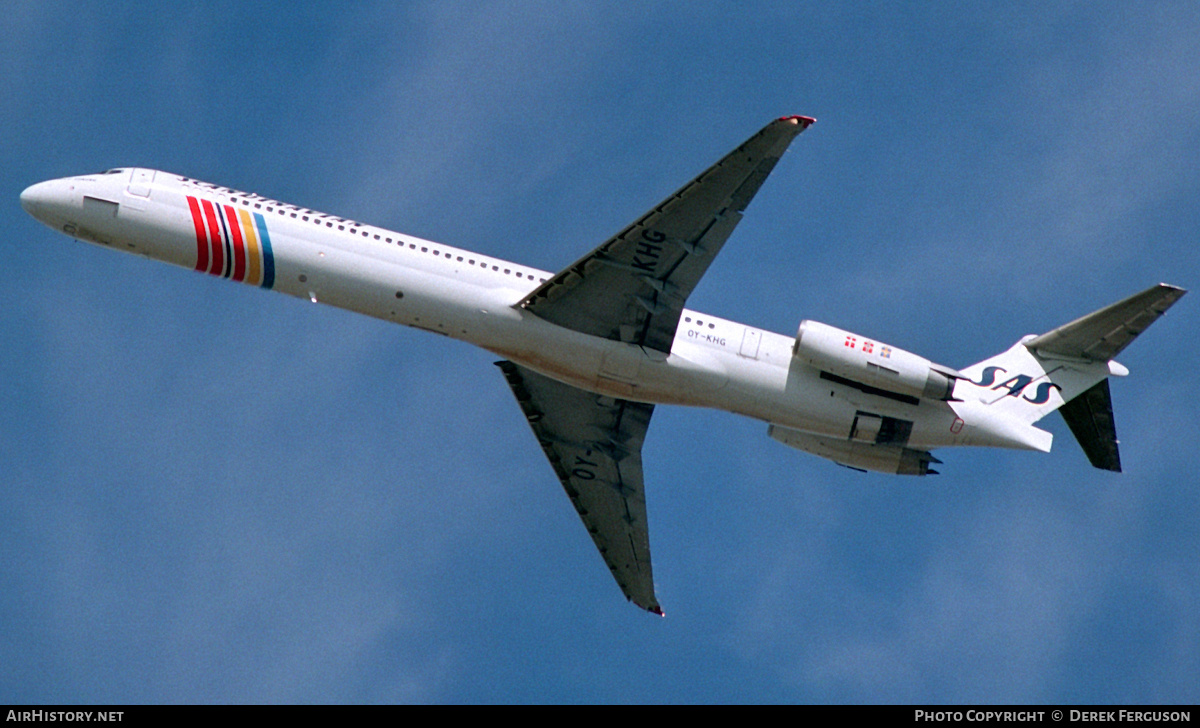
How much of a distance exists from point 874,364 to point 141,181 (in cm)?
2351

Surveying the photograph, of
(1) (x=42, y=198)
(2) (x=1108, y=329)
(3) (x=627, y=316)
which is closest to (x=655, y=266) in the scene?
(3) (x=627, y=316)

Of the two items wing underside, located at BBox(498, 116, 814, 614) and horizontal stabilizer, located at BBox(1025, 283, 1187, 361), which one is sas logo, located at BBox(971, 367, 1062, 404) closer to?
horizontal stabilizer, located at BBox(1025, 283, 1187, 361)

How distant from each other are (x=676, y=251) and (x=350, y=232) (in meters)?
10.2

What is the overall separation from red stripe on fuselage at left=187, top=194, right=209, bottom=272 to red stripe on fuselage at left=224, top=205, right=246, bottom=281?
0.86m

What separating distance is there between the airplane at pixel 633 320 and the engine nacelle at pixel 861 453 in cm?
5

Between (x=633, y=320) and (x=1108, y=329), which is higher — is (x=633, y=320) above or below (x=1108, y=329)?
below

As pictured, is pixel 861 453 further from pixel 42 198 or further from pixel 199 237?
pixel 42 198

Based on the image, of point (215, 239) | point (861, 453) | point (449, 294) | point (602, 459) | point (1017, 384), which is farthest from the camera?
point (602, 459)

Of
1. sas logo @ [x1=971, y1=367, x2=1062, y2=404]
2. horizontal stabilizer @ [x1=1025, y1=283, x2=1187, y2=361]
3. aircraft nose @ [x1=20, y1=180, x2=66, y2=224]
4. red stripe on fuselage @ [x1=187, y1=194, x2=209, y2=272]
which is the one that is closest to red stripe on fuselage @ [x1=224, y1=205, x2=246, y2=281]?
red stripe on fuselage @ [x1=187, y1=194, x2=209, y2=272]

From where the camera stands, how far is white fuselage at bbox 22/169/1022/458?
136ft

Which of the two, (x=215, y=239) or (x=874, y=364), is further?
(x=215, y=239)

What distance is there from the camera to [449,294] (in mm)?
41281
